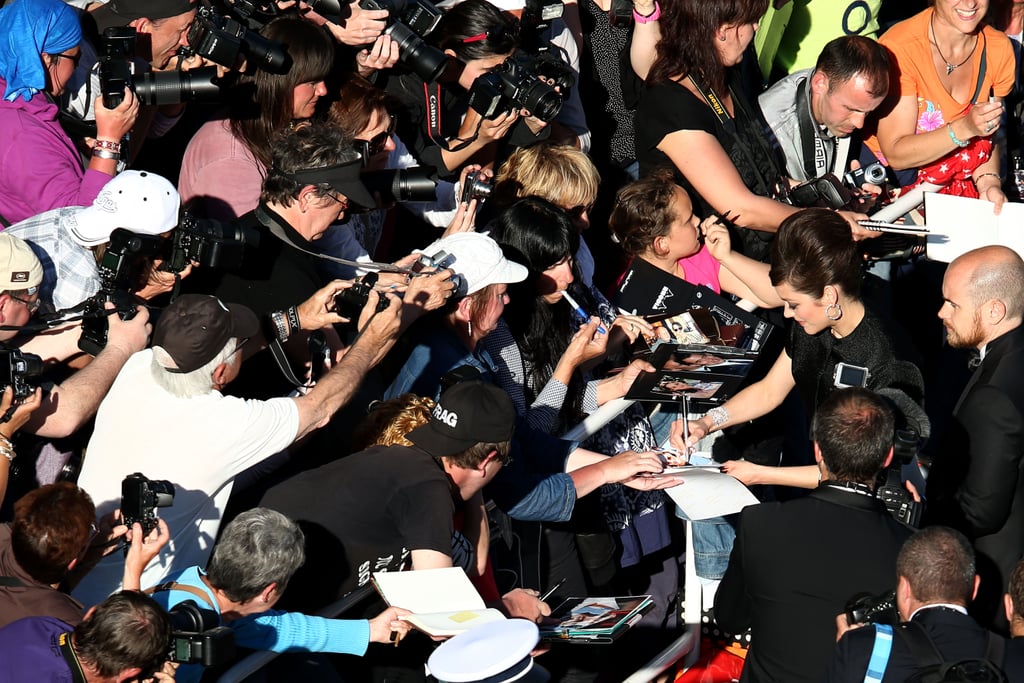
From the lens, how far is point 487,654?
3.92 metres

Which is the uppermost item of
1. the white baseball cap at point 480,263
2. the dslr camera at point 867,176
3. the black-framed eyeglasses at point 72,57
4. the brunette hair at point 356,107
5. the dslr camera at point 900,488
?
the black-framed eyeglasses at point 72,57

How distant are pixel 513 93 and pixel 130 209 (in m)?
1.84

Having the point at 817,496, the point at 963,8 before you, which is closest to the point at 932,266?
the point at 963,8

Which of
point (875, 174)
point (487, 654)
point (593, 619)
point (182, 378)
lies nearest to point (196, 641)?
point (487, 654)

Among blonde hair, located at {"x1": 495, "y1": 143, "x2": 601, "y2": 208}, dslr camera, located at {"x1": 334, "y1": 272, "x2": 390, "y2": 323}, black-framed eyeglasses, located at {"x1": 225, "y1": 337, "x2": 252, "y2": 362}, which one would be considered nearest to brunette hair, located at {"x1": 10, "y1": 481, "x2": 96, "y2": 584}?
black-framed eyeglasses, located at {"x1": 225, "y1": 337, "x2": 252, "y2": 362}

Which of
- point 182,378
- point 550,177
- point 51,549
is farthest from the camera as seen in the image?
point 550,177

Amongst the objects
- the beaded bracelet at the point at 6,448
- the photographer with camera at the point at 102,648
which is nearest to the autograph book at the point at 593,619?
the photographer with camera at the point at 102,648

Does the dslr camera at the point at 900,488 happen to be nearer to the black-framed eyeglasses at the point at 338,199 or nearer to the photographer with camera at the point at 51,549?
the black-framed eyeglasses at the point at 338,199

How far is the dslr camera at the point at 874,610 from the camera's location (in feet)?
13.8

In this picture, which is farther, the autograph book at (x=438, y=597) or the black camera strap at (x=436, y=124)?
the black camera strap at (x=436, y=124)

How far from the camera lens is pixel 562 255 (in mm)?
5453

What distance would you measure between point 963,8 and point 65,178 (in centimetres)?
426

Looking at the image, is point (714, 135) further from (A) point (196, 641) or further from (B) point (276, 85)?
(A) point (196, 641)

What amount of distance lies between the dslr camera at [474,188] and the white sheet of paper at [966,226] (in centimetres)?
200
